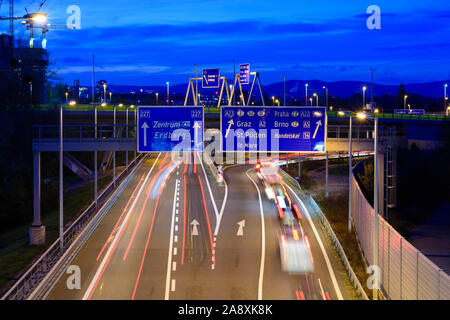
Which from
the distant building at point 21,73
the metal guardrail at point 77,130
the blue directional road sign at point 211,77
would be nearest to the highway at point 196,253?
the metal guardrail at point 77,130

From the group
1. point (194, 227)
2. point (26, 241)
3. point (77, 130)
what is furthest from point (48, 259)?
point (77, 130)

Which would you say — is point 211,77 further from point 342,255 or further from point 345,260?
point 345,260

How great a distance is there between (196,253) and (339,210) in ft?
54.9

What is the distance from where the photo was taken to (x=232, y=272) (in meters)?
24.0

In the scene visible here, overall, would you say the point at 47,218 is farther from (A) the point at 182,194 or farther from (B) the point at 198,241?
(B) the point at 198,241

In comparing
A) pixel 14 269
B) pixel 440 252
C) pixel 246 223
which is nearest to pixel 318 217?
pixel 246 223

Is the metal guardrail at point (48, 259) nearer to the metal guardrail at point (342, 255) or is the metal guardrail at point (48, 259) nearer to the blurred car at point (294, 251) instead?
the blurred car at point (294, 251)

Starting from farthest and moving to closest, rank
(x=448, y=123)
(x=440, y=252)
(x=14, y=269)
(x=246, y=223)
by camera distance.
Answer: (x=448, y=123) → (x=440, y=252) → (x=246, y=223) → (x=14, y=269)

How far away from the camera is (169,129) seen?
104 feet

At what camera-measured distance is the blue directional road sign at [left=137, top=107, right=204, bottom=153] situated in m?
31.6

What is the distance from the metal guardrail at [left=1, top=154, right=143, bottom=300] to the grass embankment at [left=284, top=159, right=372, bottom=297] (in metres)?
12.7

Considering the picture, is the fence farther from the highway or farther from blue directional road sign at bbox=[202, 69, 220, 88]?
blue directional road sign at bbox=[202, 69, 220, 88]
